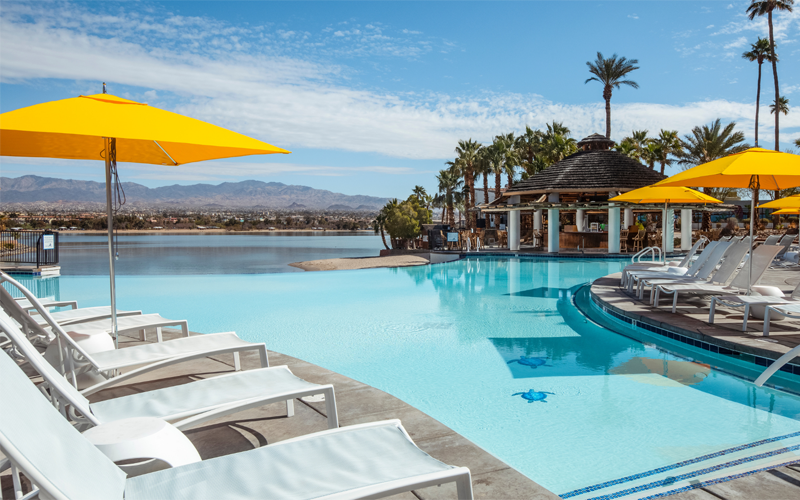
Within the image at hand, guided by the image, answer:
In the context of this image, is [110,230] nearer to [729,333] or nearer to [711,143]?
[729,333]

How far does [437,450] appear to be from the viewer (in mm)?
2783

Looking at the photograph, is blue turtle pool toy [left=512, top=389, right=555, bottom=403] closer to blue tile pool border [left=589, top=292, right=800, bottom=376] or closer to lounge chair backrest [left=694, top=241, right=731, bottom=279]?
blue tile pool border [left=589, top=292, right=800, bottom=376]

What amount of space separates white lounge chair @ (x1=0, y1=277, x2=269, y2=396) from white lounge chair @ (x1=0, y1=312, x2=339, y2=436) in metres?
0.25

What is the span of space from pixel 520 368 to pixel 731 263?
4.02 m

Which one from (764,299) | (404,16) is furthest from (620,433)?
(404,16)

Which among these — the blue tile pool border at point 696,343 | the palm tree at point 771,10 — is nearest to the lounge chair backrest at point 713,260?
the blue tile pool border at point 696,343

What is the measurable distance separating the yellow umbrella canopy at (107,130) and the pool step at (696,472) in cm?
321

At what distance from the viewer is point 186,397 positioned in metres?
2.69

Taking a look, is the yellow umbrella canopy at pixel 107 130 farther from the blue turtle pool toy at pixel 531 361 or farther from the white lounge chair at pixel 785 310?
the white lounge chair at pixel 785 310

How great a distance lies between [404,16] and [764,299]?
24699 millimetres

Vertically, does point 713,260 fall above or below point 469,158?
below

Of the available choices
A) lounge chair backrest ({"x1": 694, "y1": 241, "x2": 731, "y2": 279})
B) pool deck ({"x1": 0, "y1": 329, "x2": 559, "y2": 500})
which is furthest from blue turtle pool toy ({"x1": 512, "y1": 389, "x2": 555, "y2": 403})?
lounge chair backrest ({"x1": 694, "y1": 241, "x2": 731, "y2": 279})

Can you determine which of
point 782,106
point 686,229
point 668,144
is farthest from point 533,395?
point 782,106

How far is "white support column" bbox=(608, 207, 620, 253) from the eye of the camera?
71.1 feet
